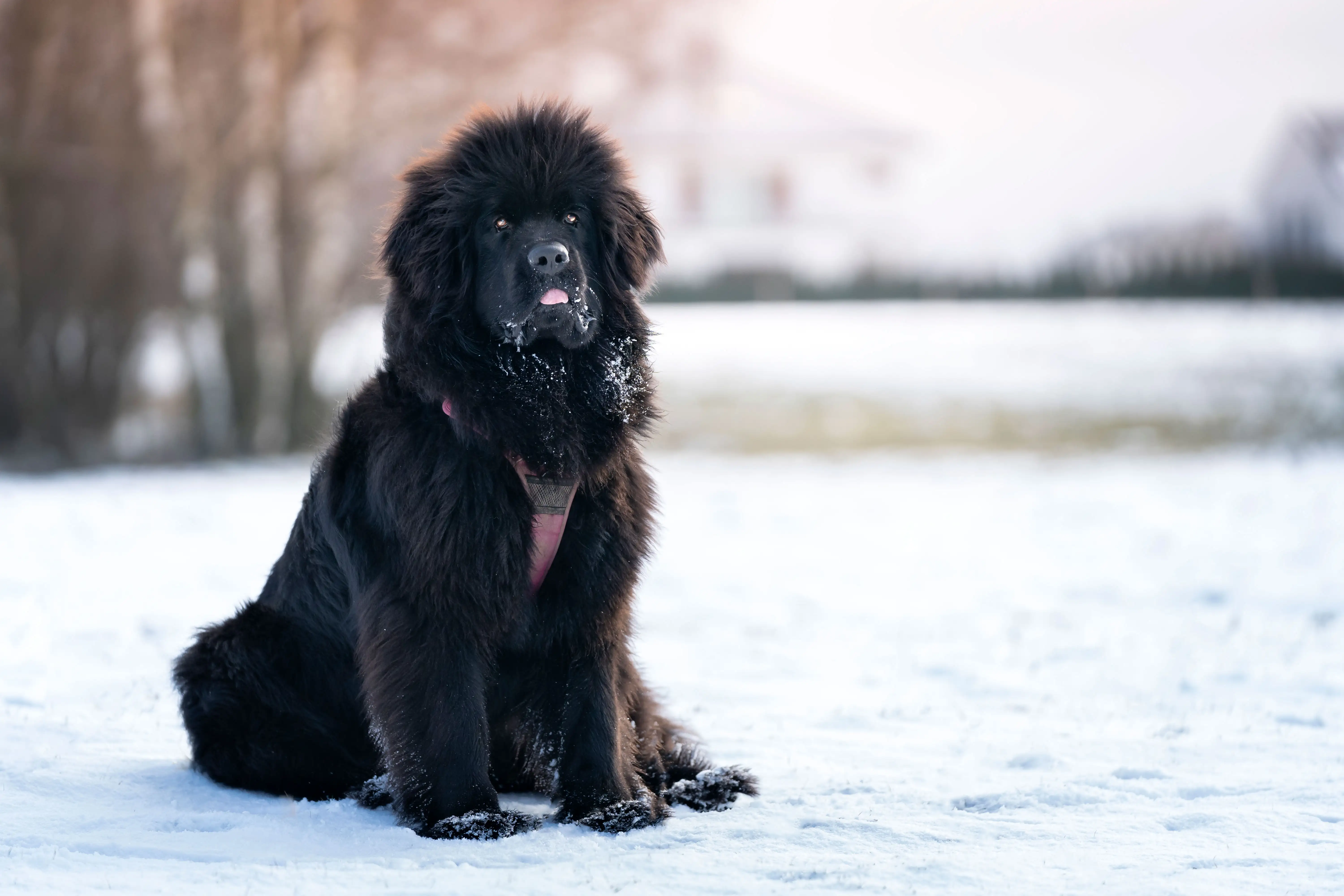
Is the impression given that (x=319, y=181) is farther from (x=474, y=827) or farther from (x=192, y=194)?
(x=474, y=827)

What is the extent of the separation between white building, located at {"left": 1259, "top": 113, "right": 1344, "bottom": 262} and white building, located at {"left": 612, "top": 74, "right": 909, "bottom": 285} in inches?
413

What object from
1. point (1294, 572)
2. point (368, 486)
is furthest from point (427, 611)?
point (1294, 572)

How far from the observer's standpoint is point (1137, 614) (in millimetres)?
6086

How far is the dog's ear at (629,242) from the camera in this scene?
3555mm

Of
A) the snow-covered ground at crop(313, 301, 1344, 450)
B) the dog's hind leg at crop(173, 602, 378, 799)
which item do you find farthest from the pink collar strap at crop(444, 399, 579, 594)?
the snow-covered ground at crop(313, 301, 1344, 450)

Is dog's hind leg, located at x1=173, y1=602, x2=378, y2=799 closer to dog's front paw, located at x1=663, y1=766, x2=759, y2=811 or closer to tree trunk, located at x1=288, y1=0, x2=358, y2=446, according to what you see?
dog's front paw, located at x1=663, y1=766, x2=759, y2=811

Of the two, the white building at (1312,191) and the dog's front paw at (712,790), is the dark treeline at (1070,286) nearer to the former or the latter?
the white building at (1312,191)

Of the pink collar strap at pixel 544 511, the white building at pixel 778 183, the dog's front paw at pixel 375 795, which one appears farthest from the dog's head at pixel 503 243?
the white building at pixel 778 183

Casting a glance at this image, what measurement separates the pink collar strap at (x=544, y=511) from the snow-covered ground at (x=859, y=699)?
703 millimetres

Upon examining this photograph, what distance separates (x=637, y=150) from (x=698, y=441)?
866 inches

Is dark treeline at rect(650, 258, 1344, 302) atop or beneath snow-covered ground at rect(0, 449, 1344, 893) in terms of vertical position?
atop

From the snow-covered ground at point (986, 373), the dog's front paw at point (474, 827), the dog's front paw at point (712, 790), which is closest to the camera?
the dog's front paw at point (474, 827)

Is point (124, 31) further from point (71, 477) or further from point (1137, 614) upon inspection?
point (1137, 614)

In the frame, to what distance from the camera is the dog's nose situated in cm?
327
